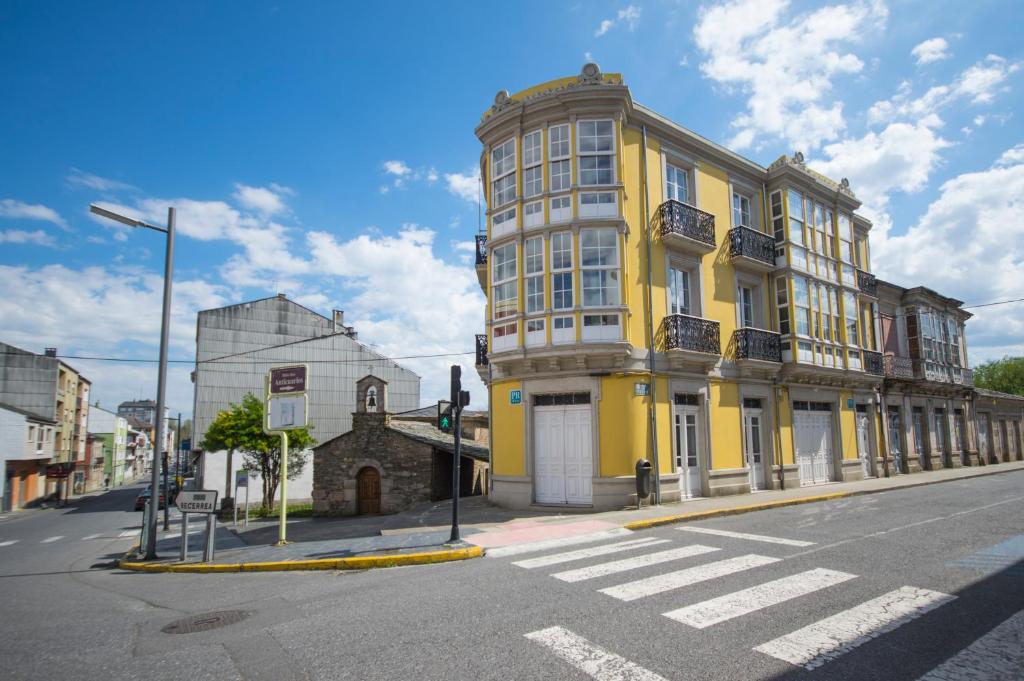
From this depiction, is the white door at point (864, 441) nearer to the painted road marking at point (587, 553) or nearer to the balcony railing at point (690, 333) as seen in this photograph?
the balcony railing at point (690, 333)

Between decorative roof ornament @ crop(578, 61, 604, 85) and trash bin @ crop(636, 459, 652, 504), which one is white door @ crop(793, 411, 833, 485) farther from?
decorative roof ornament @ crop(578, 61, 604, 85)

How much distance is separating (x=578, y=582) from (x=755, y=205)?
15790mm

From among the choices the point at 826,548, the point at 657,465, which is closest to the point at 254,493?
the point at 657,465

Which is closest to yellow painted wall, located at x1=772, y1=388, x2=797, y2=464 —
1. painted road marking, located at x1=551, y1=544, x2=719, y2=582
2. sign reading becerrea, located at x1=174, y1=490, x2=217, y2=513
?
painted road marking, located at x1=551, y1=544, x2=719, y2=582

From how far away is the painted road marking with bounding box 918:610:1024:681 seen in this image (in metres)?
4.02

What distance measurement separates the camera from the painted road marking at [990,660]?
13.2ft

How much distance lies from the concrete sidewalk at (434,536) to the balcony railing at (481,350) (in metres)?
4.08

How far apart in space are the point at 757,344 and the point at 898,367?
11521 millimetres

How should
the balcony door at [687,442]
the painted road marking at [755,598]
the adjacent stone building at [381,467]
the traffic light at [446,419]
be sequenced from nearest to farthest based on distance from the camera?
the painted road marking at [755,598]
the traffic light at [446,419]
the balcony door at [687,442]
the adjacent stone building at [381,467]

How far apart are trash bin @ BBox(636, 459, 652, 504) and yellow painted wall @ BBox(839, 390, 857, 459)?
10.7 meters

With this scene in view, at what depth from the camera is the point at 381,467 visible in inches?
864

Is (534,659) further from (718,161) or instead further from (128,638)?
(718,161)

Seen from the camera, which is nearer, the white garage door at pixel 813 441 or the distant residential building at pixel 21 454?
the white garage door at pixel 813 441

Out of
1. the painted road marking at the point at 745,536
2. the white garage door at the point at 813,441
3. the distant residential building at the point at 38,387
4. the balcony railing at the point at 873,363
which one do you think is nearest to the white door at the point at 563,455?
the painted road marking at the point at 745,536
